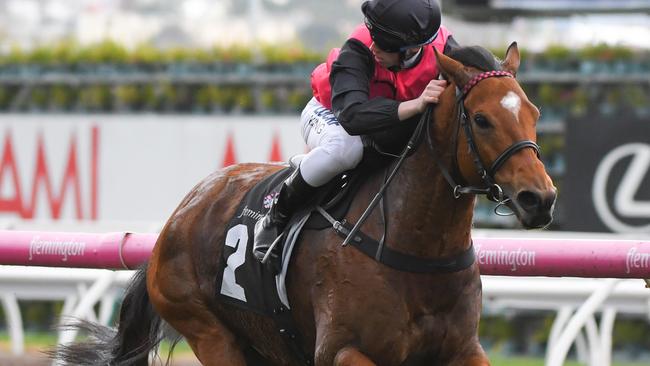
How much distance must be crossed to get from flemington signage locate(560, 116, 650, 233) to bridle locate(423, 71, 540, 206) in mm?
5339

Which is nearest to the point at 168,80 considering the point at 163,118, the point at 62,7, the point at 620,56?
the point at 163,118

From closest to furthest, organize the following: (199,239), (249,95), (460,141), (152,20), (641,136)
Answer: (460,141) → (199,239) → (641,136) → (249,95) → (152,20)

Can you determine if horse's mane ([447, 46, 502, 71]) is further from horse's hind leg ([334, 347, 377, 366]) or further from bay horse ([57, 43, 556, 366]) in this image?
horse's hind leg ([334, 347, 377, 366])

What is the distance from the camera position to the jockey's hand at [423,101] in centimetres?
404

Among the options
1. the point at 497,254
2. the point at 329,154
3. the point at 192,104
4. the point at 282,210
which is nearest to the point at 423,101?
the point at 329,154

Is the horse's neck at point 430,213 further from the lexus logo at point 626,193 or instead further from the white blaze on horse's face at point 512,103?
the lexus logo at point 626,193

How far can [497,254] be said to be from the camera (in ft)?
16.8

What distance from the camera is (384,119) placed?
4.10 m

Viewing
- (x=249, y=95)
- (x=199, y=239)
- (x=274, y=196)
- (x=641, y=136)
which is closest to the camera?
(x=274, y=196)

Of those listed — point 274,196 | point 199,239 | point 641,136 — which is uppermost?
point 274,196

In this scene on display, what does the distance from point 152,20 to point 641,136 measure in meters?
18.3

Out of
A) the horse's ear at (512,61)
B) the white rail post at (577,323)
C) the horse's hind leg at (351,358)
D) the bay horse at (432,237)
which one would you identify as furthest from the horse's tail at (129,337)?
the horse's ear at (512,61)

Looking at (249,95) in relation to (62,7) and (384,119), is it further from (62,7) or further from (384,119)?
(62,7)

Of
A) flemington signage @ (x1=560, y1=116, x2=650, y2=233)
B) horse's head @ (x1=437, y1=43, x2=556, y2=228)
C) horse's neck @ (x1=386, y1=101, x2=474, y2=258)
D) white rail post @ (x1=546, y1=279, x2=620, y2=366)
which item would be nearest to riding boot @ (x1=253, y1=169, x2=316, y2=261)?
horse's neck @ (x1=386, y1=101, x2=474, y2=258)
